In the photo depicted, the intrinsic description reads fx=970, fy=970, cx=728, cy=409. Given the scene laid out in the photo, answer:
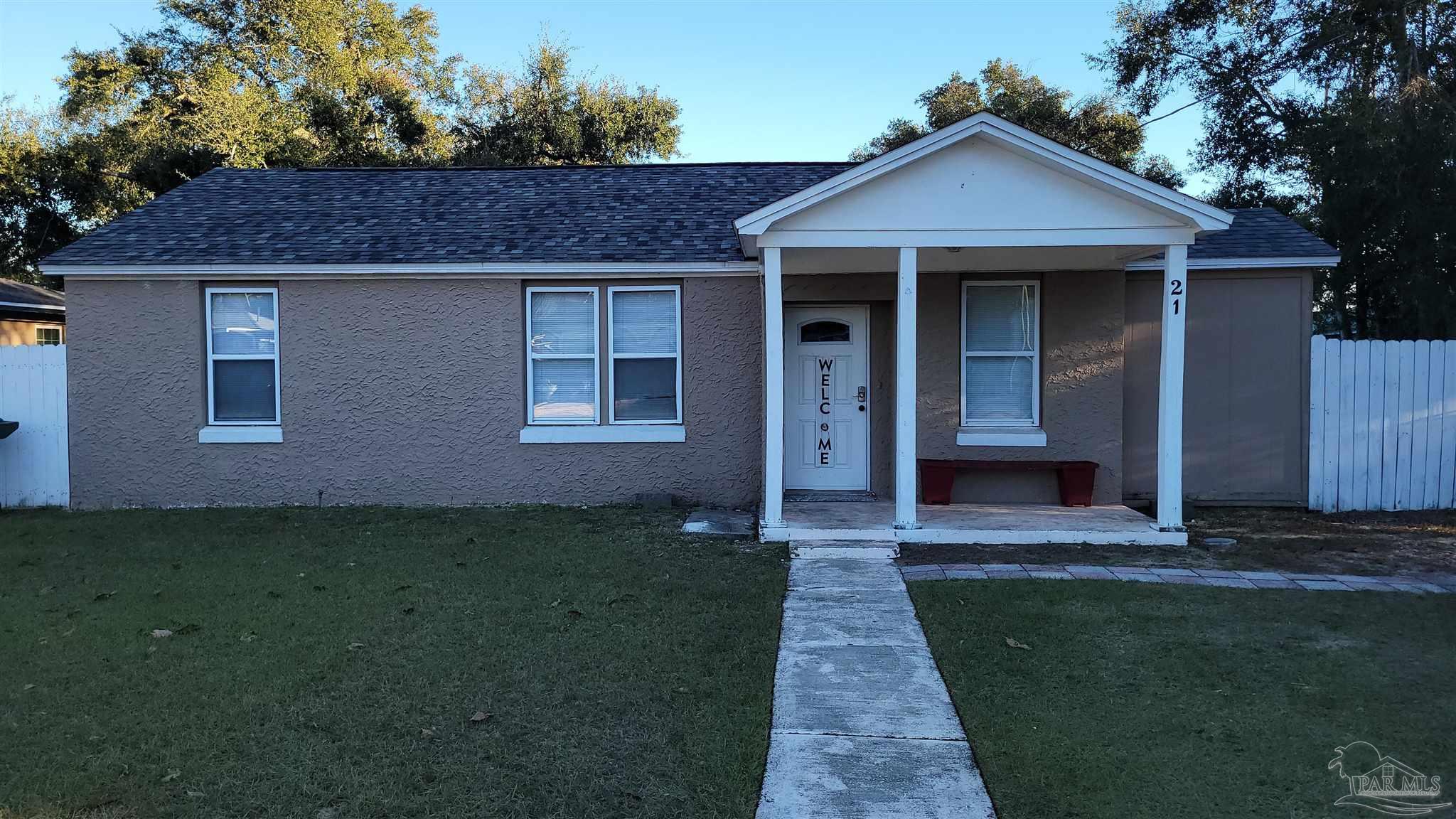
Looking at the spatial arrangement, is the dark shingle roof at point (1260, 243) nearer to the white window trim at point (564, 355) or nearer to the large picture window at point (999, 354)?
the large picture window at point (999, 354)

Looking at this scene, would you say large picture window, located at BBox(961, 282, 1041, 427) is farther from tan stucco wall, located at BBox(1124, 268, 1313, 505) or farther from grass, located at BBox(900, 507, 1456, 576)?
grass, located at BBox(900, 507, 1456, 576)

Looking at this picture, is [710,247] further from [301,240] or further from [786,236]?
[301,240]

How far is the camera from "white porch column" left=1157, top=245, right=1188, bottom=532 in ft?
30.2

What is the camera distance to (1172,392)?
926cm

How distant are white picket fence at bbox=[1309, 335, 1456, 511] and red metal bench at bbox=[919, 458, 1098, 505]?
2.95 metres

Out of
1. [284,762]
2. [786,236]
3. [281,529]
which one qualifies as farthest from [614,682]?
[281,529]

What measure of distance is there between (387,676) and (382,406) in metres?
6.71

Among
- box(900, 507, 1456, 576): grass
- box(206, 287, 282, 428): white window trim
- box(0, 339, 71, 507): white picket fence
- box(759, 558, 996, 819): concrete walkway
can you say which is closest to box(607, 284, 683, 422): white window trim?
box(900, 507, 1456, 576): grass

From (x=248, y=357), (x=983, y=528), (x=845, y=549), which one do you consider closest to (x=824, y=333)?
(x=983, y=528)

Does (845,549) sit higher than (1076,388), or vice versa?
(1076,388)

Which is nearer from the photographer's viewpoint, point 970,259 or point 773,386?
point 773,386

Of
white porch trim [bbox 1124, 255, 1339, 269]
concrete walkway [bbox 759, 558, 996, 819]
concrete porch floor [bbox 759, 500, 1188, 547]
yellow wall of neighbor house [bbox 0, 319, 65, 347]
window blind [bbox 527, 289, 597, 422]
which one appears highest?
white porch trim [bbox 1124, 255, 1339, 269]

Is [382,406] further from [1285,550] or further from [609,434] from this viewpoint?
[1285,550]
